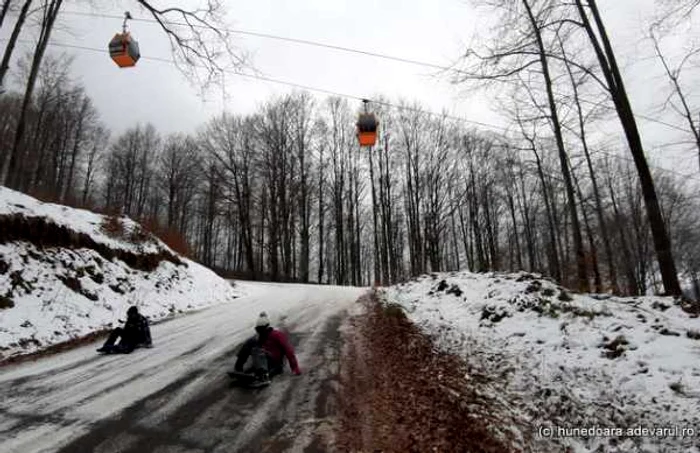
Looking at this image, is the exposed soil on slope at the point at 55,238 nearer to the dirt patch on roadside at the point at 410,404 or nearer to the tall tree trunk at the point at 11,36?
the tall tree trunk at the point at 11,36

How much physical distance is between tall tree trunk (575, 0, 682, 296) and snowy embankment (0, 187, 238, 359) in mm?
13587

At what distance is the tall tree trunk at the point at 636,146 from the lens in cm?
721

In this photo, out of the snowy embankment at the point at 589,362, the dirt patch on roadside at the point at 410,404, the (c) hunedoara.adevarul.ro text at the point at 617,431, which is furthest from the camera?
the dirt patch on roadside at the point at 410,404

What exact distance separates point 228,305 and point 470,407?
1117 centimetres

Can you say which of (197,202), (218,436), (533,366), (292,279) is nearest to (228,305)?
(218,436)

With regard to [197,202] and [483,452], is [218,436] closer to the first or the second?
[483,452]

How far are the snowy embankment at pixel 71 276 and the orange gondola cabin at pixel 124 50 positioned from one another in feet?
19.8

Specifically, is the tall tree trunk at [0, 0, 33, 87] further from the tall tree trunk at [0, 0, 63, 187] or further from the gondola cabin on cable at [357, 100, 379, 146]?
the gondola cabin on cable at [357, 100, 379, 146]

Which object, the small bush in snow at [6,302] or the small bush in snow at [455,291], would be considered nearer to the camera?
the small bush in snow at [6,302]

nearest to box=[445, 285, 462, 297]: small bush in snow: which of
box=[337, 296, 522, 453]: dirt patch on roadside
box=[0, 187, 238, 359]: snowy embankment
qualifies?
box=[337, 296, 522, 453]: dirt patch on roadside

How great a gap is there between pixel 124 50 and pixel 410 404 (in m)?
8.50

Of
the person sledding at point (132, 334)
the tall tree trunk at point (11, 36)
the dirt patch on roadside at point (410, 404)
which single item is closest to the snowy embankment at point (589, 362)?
the dirt patch on roadside at point (410, 404)

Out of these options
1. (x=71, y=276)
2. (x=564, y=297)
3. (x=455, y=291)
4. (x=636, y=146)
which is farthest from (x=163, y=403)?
(x=636, y=146)

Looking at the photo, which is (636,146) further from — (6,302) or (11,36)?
(11,36)
